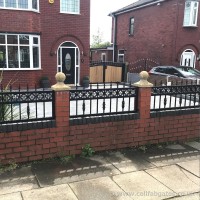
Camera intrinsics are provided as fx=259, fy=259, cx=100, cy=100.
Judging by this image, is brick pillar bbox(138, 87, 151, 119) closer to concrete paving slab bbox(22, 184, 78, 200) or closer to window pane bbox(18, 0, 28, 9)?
concrete paving slab bbox(22, 184, 78, 200)

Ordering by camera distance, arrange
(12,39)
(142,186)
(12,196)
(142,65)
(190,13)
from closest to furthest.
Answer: (12,196) < (142,186) < (12,39) < (190,13) < (142,65)

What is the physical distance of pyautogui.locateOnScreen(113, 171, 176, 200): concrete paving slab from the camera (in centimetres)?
397

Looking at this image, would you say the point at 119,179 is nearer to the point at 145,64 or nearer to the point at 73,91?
the point at 73,91

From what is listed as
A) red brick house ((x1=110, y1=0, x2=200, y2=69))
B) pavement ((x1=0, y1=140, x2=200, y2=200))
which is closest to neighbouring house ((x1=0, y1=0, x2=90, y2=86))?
red brick house ((x1=110, y1=0, x2=200, y2=69))

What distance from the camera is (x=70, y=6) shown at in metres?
13.7

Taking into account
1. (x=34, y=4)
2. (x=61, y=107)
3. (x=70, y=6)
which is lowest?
(x=61, y=107)

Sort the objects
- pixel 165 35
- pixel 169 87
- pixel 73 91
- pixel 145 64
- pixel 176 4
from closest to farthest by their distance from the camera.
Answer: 1. pixel 73 91
2. pixel 169 87
3. pixel 176 4
4. pixel 165 35
5. pixel 145 64

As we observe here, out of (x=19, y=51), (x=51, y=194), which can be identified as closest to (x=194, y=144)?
(x=51, y=194)

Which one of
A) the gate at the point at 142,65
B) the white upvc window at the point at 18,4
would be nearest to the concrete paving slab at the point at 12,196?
the white upvc window at the point at 18,4

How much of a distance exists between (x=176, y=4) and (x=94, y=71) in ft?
23.6

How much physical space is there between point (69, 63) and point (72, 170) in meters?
10.3

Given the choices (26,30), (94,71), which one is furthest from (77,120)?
(94,71)

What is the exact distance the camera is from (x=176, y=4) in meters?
17.6

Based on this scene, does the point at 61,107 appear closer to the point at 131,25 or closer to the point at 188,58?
the point at 188,58
